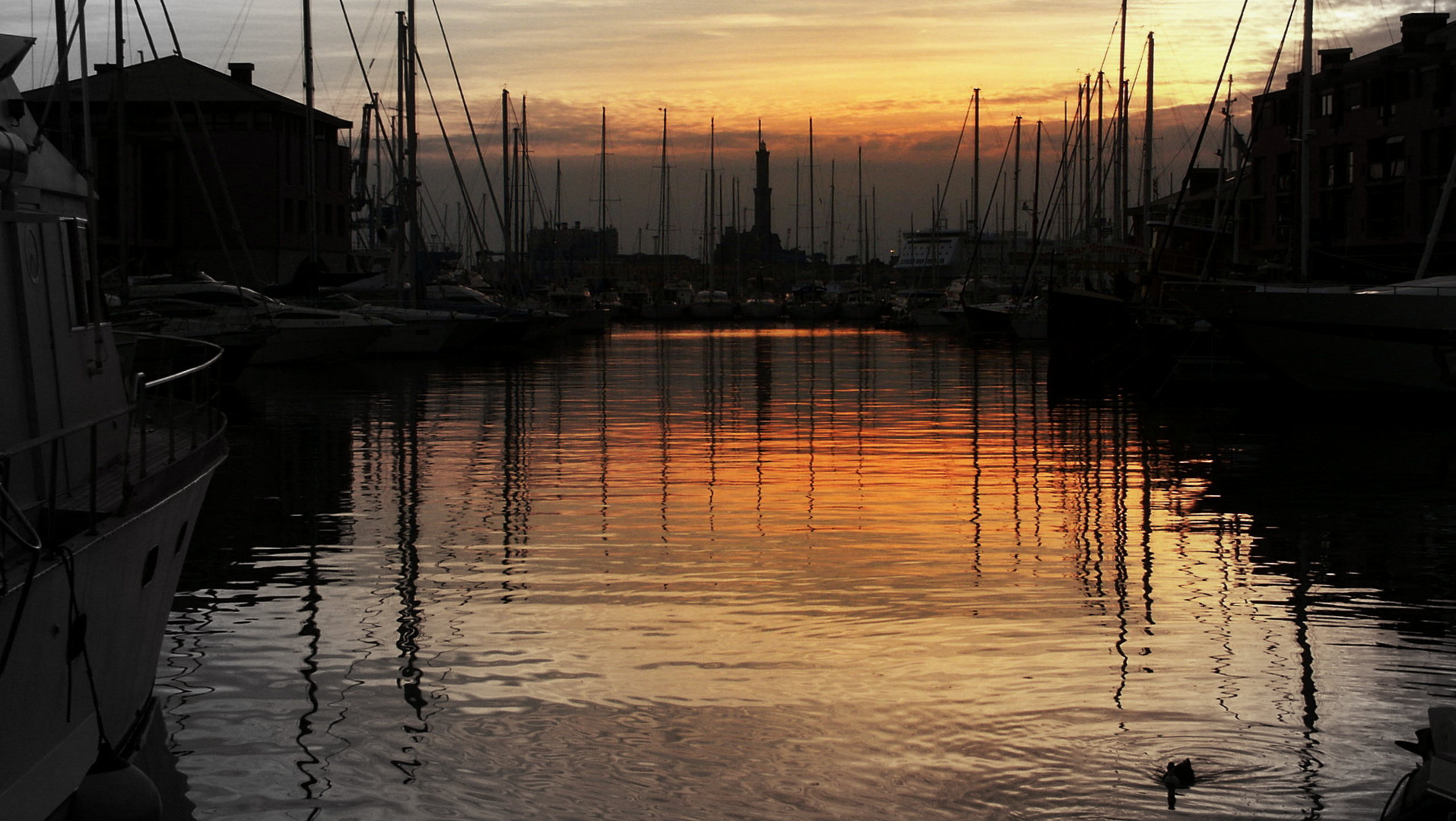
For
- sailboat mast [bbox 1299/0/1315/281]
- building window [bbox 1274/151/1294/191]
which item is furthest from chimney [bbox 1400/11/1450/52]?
sailboat mast [bbox 1299/0/1315/281]

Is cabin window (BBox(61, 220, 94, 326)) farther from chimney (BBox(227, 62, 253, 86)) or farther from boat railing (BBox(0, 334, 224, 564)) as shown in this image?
chimney (BBox(227, 62, 253, 86))

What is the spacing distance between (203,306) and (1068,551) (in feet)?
86.3

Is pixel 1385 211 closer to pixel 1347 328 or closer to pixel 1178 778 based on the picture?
pixel 1347 328

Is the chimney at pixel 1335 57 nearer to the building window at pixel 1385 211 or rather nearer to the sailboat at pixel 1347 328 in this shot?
the building window at pixel 1385 211

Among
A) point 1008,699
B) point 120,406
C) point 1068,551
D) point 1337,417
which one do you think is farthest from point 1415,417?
point 120,406

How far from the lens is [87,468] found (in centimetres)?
851

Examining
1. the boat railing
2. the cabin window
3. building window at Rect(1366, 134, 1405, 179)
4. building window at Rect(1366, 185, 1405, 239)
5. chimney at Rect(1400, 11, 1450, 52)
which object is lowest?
Result: the boat railing

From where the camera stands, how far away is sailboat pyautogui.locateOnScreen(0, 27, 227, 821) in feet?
20.2

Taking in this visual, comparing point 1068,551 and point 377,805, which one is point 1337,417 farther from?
point 377,805

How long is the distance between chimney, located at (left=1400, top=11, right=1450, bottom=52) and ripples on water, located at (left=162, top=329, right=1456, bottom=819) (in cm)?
5050

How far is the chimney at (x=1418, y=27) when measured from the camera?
6550 cm

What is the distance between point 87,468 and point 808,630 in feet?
15.6

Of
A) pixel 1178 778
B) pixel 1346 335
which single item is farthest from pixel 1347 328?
pixel 1178 778

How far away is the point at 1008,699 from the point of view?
870 cm
